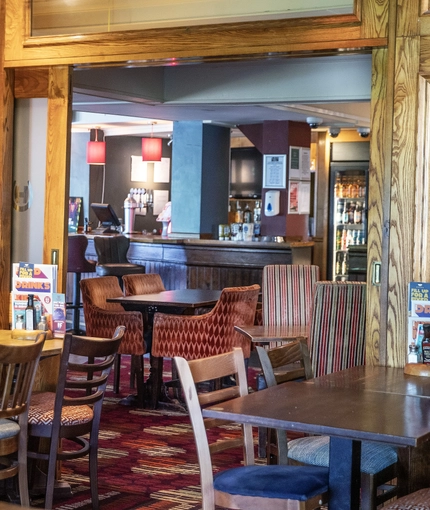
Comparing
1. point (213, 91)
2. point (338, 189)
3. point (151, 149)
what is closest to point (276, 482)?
point (213, 91)

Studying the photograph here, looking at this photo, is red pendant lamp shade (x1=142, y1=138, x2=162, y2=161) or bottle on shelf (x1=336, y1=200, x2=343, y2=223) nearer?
red pendant lamp shade (x1=142, y1=138, x2=162, y2=161)

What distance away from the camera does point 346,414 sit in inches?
119

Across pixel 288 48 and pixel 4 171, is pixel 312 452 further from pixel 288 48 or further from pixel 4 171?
pixel 4 171

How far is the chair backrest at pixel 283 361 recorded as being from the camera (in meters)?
3.83

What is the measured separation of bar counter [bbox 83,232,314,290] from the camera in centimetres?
1021

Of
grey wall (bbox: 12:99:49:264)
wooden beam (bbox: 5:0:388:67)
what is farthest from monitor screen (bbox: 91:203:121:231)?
wooden beam (bbox: 5:0:388:67)

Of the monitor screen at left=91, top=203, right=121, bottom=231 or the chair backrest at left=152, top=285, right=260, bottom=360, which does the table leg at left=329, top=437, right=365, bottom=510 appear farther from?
the monitor screen at left=91, top=203, right=121, bottom=231

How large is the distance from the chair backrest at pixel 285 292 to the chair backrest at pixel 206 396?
3453 mm

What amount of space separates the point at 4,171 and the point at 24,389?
1.80 m

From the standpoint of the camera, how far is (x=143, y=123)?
1425 centimetres

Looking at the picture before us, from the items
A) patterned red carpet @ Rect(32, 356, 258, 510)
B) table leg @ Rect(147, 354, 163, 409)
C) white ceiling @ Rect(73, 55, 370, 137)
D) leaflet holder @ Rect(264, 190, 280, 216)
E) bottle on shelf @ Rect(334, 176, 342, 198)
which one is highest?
white ceiling @ Rect(73, 55, 370, 137)

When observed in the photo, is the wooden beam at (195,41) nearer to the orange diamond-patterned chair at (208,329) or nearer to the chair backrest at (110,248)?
the orange diamond-patterned chair at (208,329)

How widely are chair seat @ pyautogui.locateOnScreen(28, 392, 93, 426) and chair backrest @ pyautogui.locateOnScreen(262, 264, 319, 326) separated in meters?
2.72

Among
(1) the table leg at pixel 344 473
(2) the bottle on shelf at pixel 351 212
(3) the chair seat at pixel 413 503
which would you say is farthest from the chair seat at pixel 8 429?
(2) the bottle on shelf at pixel 351 212
